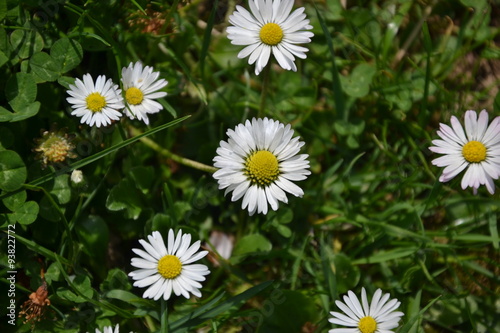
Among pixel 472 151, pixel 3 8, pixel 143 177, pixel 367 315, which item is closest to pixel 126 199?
pixel 143 177

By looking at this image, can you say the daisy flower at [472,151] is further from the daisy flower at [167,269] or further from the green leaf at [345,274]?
the daisy flower at [167,269]

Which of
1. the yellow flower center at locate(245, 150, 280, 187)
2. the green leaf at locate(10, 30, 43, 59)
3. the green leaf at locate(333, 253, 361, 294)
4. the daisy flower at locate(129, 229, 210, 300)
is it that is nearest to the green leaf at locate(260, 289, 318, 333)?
the green leaf at locate(333, 253, 361, 294)

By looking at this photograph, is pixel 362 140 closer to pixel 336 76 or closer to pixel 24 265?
pixel 336 76

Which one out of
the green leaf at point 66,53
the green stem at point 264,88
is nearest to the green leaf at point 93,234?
the green leaf at point 66,53

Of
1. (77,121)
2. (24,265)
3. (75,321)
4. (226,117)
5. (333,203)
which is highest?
(226,117)

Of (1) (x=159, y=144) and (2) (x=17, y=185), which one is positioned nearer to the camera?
(2) (x=17, y=185)

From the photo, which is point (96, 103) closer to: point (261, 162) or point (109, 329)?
point (261, 162)

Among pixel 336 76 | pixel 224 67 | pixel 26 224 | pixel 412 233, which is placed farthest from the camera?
pixel 224 67

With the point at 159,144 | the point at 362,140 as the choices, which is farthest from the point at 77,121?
the point at 362,140
